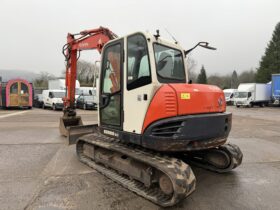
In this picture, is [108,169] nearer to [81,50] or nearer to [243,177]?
[243,177]

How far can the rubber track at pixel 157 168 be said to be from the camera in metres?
3.84

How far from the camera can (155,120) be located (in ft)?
14.1

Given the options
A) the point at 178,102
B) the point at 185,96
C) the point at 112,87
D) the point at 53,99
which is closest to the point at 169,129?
the point at 178,102

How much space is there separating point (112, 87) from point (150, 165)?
5.81 feet

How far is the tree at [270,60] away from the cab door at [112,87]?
4783 centimetres

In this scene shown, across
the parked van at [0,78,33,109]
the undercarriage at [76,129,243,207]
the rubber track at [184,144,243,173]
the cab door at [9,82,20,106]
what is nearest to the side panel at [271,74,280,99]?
the parked van at [0,78,33,109]

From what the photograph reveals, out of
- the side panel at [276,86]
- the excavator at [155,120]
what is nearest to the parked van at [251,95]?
the side panel at [276,86]

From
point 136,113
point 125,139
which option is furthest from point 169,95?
point 125,139

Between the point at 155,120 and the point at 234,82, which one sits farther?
the point at 234,82

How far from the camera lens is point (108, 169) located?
18.1 ft

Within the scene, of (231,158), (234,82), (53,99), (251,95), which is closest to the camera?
(231,158)

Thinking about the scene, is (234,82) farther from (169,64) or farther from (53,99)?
(169,64)

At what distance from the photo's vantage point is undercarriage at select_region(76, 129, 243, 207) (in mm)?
3947

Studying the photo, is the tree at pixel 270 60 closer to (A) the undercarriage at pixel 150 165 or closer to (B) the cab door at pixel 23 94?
(B) the cab door at pixel 23 94
